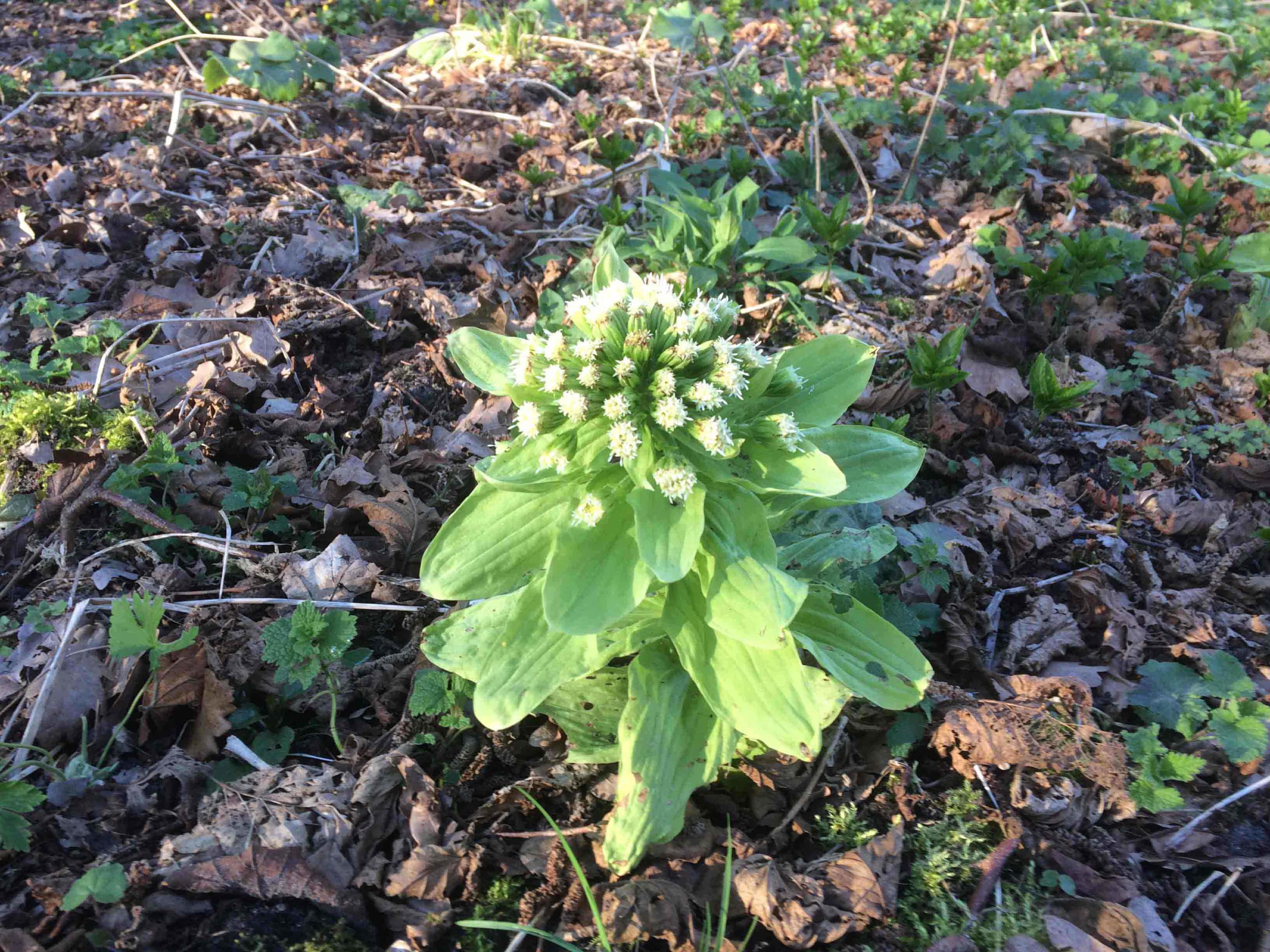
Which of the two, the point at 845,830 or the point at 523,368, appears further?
the point at 845,830

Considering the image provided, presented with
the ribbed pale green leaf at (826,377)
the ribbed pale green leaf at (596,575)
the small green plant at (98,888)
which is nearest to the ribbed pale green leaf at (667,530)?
the ribbed pale green leaf at (596,575)

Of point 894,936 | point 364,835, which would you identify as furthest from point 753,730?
point 364,835

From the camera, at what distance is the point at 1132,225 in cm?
609

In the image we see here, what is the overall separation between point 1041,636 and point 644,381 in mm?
2124

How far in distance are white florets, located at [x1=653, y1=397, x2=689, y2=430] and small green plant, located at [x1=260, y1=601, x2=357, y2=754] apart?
1381 mm

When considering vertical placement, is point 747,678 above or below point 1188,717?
above

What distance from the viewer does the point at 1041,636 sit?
343 cm

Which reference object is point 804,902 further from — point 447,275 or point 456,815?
point 447,275

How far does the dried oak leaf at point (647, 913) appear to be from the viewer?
8.13 ft

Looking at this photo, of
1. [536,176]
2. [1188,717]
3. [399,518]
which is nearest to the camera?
[1188,717]

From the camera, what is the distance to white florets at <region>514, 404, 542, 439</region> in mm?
2512

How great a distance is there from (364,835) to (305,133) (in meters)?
6.37

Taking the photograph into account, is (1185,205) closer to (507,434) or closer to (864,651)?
(864,651)

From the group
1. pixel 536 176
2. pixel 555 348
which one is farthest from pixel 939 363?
pixel 536 176
